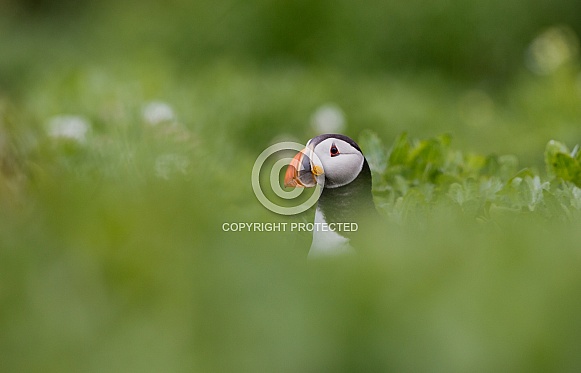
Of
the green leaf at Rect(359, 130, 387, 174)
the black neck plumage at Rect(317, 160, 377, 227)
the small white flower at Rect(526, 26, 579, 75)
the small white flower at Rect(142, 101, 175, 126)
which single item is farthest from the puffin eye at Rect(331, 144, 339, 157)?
the small white flower at Rect(526, 26, 579, 75)

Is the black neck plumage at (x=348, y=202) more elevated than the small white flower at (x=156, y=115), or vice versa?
the small white flower at (x=156, y=115)

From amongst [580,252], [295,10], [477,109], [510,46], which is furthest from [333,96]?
[580,252]

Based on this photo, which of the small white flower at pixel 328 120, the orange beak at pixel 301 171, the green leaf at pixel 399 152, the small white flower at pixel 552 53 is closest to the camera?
the orange beak at pixel 301 171

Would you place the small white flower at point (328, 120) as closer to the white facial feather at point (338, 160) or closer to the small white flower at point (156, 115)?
the small white flower at point (156, 115)

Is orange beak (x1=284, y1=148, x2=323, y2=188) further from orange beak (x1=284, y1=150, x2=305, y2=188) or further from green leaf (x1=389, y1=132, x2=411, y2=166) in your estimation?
green leaf (x1=389, y1=132, x2=411, y2=166)

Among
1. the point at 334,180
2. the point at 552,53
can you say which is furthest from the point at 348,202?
the point at 552,53

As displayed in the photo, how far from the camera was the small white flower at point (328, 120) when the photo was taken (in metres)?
6.67

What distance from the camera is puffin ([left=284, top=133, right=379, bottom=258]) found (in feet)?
9.44

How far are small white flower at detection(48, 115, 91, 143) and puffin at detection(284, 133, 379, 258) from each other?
2506 millimetres

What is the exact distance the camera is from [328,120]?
6766 millimetres

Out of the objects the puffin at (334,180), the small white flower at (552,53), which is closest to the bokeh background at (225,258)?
the puffin at (334,180)

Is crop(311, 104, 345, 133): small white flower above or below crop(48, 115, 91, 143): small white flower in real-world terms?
above

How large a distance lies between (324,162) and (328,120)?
12.8 ft

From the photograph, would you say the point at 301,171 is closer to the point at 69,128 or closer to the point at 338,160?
the point at 338,160
